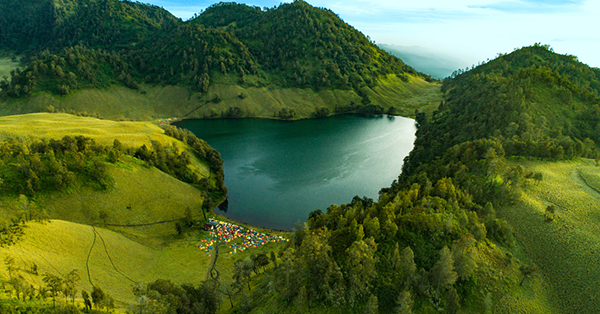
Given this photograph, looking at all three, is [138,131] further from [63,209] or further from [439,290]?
[439,290]

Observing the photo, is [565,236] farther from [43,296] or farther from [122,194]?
[122,194]

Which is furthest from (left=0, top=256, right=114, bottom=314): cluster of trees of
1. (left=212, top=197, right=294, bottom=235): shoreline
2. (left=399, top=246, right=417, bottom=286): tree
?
(left=212, top=197, right=294, bottom=235): shoreline

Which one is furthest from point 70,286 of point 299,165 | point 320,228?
point 299,165

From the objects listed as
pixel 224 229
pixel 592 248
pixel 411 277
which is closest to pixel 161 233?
A: pixel 224 229

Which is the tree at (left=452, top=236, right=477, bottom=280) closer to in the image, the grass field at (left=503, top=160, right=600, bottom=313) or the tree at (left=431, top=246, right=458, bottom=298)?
the tree at (left=431, top=246, right=458, bottom=298)

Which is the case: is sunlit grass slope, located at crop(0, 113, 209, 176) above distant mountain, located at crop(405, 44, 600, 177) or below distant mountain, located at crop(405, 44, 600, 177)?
below
